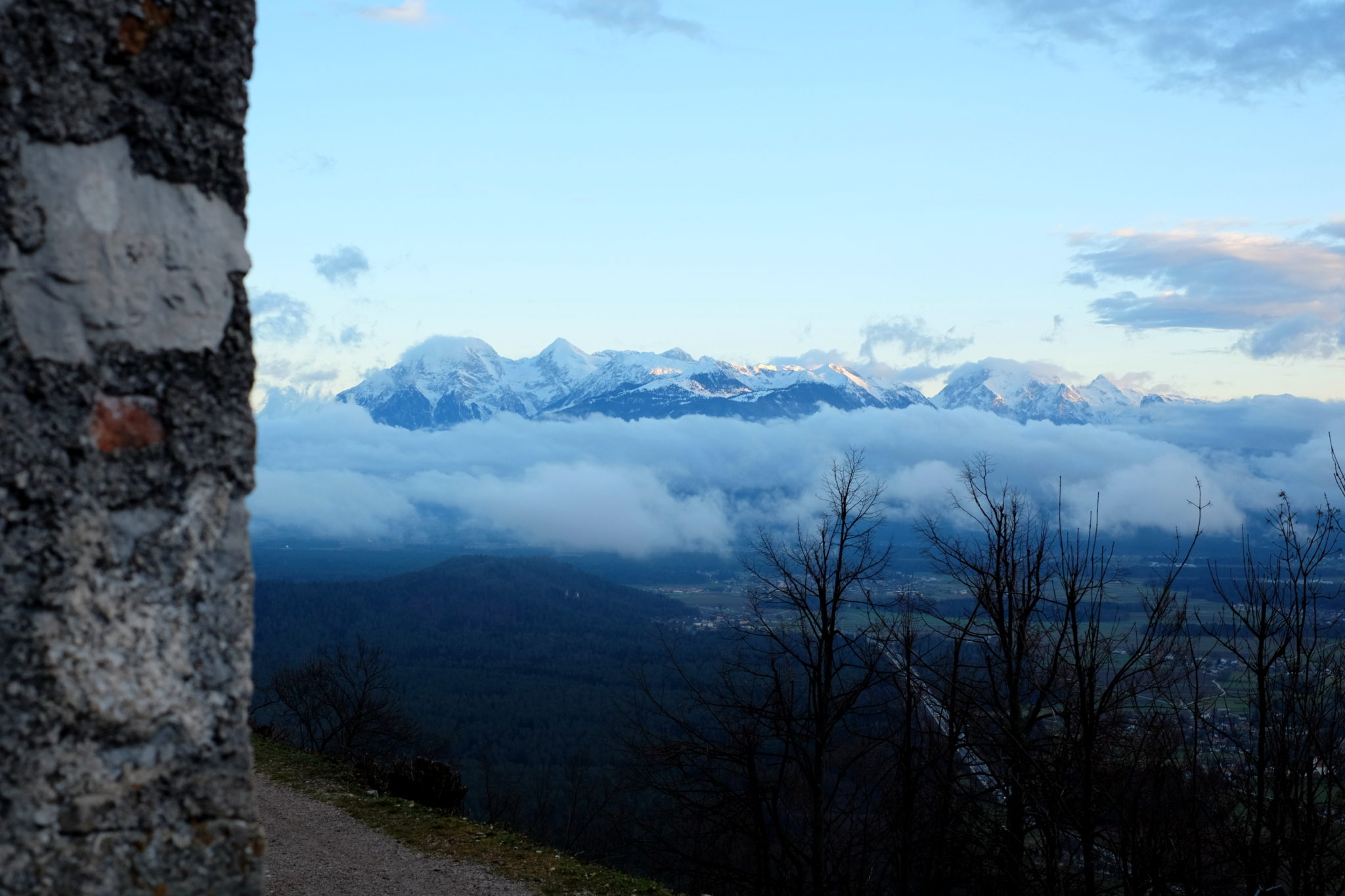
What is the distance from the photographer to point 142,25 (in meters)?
1.79

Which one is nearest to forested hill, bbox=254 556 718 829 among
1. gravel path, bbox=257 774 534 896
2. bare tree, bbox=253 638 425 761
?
bare tree, bbox=253 638 425 761

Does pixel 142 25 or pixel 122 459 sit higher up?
pixel 142 25

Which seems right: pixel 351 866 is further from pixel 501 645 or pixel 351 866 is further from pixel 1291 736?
pixel 501 645

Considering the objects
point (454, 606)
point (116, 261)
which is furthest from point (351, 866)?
point (454, 606)

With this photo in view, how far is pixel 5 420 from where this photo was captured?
1.60m

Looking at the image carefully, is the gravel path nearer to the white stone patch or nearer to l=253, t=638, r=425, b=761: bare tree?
the white stone patch

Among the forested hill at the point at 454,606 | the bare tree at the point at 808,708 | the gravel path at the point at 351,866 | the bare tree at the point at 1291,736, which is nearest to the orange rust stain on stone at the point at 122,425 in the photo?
the bare tree at the point at 1291,736

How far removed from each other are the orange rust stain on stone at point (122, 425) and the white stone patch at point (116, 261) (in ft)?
0.32

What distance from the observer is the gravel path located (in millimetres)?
8773

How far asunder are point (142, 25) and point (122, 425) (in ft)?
2.51

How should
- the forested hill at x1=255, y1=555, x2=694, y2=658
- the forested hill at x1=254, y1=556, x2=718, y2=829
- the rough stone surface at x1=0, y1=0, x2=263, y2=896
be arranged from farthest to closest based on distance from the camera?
the forested hill at x1=255, y1=555, x2=694, y2=658, the forested hill at x1=254, y1=556, x2=718, y2=829, the rough stone surface at x1=0, y1=0, x2=263, y2=896

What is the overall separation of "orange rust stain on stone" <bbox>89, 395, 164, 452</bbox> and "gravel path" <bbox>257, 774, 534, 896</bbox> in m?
8.23

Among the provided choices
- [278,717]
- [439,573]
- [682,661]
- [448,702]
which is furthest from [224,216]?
[439,573]

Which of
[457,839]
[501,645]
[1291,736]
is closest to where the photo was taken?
[1291,736]
